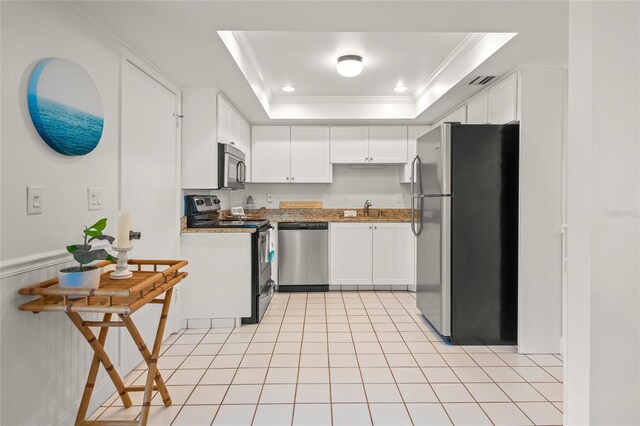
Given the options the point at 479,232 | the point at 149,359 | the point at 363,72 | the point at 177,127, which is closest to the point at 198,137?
the point at 177,127

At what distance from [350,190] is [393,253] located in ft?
3.61

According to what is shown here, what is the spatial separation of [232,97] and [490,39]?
7.38 ft

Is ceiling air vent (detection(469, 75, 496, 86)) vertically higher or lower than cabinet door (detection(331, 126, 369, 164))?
higher

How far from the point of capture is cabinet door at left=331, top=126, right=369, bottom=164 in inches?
187

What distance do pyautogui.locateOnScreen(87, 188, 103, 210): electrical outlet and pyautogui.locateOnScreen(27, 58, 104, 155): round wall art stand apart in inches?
8.8

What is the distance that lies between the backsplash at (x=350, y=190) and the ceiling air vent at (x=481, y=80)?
80.0 inches

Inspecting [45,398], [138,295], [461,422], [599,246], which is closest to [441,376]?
[461,422]

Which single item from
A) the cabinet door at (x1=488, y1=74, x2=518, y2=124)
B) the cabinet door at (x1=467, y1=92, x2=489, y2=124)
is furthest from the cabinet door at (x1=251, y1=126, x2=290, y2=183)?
the cabinet door at (x1=488, y1=74, x2=518, y2=124)

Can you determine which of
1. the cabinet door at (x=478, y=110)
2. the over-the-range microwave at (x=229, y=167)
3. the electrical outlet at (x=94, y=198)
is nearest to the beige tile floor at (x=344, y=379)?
the electrical outlet at (x=94, y=198)

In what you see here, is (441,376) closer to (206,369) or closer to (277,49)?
(206,369)

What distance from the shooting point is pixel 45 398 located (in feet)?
5.40

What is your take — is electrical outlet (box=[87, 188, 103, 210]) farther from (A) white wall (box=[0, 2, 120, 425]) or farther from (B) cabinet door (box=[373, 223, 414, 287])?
(B) cabinet door (box=[373, 223, 414, 287])

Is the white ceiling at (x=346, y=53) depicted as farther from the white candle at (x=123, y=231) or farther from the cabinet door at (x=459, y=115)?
the white candle at (x=123, y=231)

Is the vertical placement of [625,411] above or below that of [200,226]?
below
